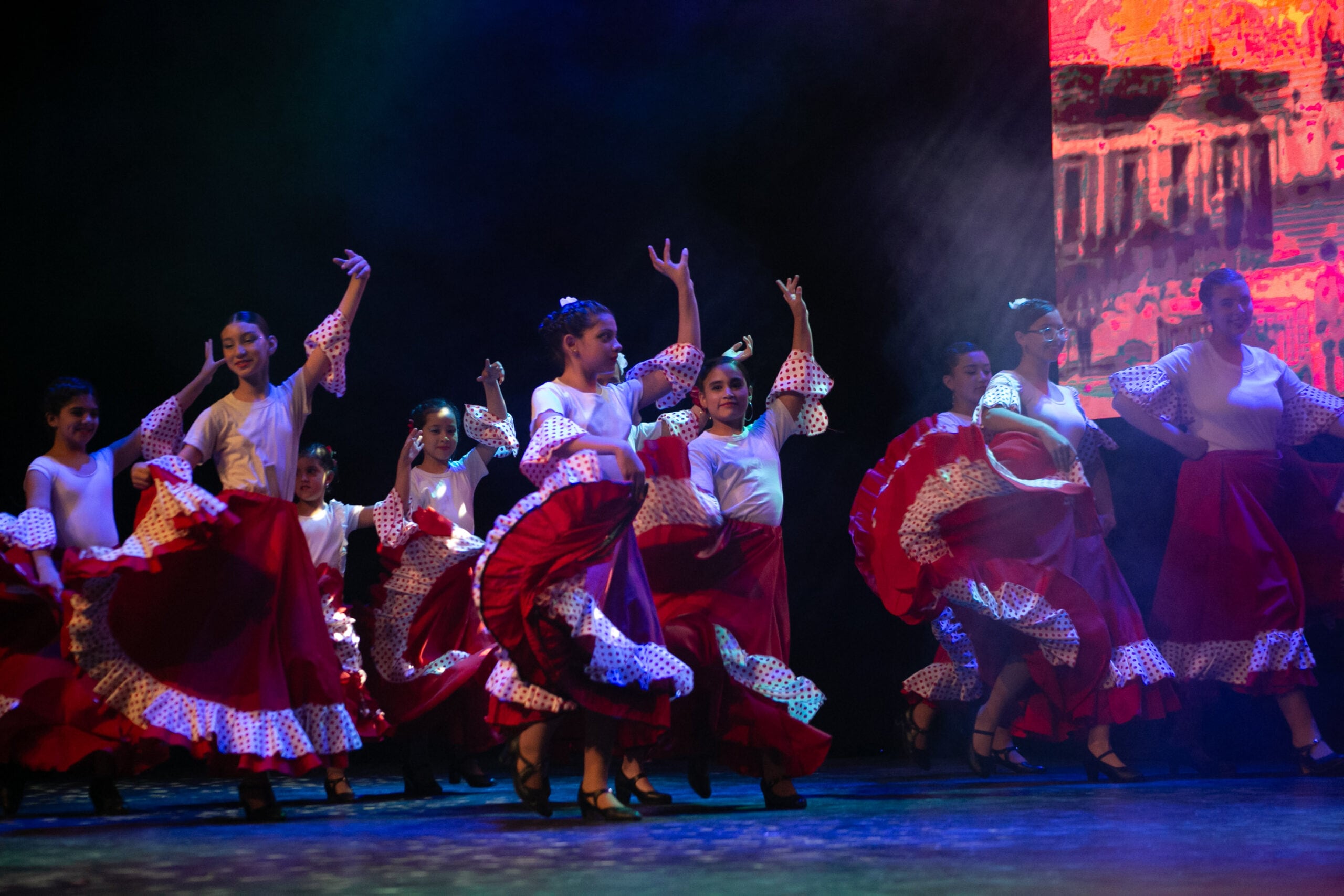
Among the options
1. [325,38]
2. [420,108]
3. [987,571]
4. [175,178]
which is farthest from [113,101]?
[987,571]

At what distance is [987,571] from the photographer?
3770mm

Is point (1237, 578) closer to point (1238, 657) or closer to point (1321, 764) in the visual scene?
point (1238, 657)

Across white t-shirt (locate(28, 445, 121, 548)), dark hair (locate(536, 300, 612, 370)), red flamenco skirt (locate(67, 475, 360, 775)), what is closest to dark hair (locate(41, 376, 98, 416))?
white t-shirt (locate(28, 445, 121, 548))

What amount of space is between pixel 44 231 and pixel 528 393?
1.97m

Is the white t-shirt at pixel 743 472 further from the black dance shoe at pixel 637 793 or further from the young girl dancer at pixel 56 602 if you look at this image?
the young girl dancer at pixel 56 602

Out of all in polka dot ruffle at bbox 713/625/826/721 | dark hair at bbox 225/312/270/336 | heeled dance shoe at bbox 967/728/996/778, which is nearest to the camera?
polka dot ruffle at bbox 713/625/826/721

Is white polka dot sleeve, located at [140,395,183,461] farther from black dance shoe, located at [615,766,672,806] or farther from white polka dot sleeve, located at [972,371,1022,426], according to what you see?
white polka dot sleeve, located at [972,371,1022,426]

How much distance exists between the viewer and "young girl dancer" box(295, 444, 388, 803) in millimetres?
4109

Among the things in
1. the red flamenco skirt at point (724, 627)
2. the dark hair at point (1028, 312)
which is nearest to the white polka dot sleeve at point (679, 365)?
the red flamenco skirt at point (724, 627)

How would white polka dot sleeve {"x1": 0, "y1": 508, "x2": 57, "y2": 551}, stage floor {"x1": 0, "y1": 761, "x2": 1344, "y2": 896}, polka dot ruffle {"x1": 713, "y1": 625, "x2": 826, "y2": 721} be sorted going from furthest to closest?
white polka dot sleeve {"x1": 0, "y1": 508, "x2": 57, "y2": 551}, polka dot ruffle {"x1": 713, "y1": 625, "x2": 826, "y2": 721}, stage floor {"x1": 0, "y1": 761, "x2": 1344, "y2": 896}

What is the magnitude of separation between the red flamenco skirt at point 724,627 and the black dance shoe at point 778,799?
0.04 metres

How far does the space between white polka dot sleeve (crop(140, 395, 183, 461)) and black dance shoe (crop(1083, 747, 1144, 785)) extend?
271cm

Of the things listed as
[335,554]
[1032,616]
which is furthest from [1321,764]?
[335,554]

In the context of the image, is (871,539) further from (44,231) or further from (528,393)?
(44,231)
